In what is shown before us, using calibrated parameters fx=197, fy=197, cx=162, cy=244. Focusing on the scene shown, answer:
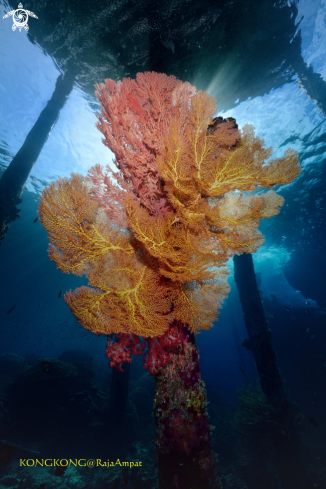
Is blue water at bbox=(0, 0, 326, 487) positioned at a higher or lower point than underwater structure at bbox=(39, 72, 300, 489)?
higher

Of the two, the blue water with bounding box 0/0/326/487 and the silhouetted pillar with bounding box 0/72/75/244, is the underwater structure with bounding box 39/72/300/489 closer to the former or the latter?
the blue water with bounding box 0/0/326/487

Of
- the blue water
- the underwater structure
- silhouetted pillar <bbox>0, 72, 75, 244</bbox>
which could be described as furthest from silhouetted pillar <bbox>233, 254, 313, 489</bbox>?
silhouetted pillar <bbox>0, 72, 75, 244</bbox>

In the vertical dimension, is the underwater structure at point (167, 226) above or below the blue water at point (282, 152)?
below

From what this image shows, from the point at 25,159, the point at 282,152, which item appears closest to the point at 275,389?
the point at 282,152

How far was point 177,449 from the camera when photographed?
3.26 m

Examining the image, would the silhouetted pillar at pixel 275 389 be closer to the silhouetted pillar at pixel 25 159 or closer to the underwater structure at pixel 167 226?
the underwater structure at pixel 167 226

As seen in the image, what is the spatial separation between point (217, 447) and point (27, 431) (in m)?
11.5

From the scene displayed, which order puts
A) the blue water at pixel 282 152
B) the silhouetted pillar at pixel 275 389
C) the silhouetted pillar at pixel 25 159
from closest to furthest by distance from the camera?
the silhouetted pillar at pixel 275 389 < the silhouetted pillar at pixel 25 159 < the blue water at pixel 282 152

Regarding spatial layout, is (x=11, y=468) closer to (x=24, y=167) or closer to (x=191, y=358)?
(x=191, y=358)

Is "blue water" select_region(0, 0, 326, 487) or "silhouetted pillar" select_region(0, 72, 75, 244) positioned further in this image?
"blue water" select_region(0, 0, 326, 487)

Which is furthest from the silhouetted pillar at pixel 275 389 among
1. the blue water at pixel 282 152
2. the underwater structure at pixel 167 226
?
the underwater structure at pixel 167 226

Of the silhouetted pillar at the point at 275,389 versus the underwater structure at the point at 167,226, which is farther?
the silhouetted pillar at the point at 275,389

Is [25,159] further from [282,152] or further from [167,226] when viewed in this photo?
[282,152]

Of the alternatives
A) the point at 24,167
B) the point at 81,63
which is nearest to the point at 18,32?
the point at 81,63
